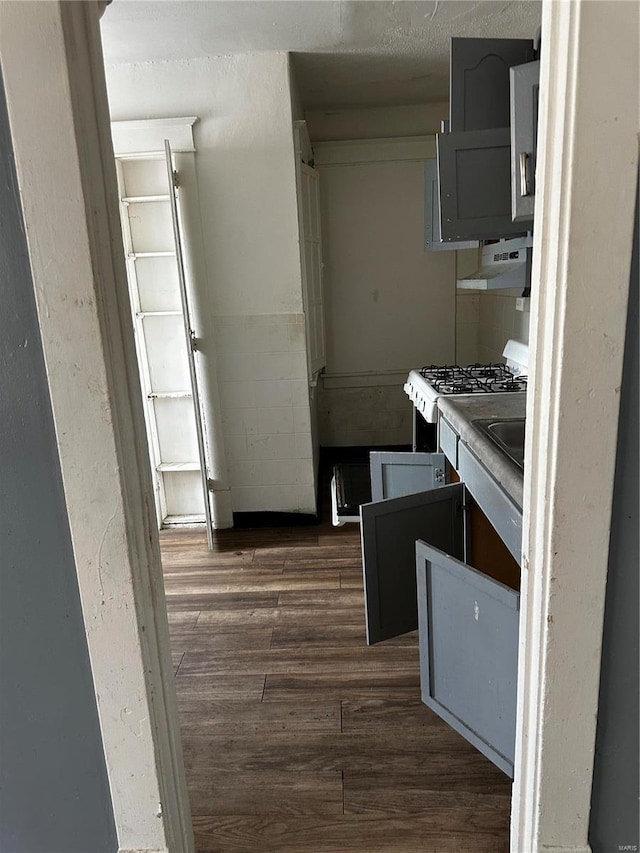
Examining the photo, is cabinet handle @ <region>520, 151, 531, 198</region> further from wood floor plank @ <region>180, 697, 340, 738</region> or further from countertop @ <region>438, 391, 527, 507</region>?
wood floor plank @ <region>180, 697, 340, 738</region>

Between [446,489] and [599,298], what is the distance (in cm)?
127

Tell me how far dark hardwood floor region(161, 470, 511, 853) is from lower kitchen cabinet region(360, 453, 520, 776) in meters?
0.17

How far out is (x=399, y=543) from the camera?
6.82 feet

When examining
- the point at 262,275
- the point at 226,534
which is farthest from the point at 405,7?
the point at 226,534

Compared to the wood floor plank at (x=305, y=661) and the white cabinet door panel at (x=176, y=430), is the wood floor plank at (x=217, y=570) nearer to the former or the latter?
the wood floor plank at (x=305, y=661)

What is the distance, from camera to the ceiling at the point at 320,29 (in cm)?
249

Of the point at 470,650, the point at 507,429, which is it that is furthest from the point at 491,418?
the point at 470,650

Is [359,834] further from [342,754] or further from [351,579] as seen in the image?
[351,579]

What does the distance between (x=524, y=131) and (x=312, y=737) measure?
2099 millimetres

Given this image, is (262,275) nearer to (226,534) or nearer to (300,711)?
(226,534)

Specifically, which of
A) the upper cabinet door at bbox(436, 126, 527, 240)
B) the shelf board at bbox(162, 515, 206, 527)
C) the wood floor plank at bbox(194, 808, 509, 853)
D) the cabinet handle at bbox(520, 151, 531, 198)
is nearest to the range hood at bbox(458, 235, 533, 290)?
the upper cabinet door at bbox(436, 126, 527, 240)

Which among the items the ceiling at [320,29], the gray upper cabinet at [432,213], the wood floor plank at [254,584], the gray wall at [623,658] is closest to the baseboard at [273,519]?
the wood floor plank at [254,584]

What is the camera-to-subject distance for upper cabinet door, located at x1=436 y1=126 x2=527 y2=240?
2232 mm

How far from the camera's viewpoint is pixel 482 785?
1.69 meters
